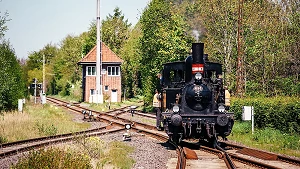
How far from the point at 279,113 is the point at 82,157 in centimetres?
1217

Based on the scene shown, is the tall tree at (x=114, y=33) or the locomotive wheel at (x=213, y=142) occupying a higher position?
the tall tree at (x=114, y=33)

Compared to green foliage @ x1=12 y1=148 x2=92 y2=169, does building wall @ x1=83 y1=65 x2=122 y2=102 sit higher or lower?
higher

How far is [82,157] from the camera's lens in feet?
32.4

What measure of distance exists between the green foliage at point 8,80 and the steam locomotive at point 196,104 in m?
18.3

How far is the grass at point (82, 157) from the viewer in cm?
917

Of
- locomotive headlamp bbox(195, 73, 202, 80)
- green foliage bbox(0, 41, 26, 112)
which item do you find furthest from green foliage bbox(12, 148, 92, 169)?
green foliage bbox(0, 41, 26, 112)

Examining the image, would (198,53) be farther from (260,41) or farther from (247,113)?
(260,41)

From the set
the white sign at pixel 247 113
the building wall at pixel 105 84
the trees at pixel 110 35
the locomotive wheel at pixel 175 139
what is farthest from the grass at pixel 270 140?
the trees at pixel 110 35

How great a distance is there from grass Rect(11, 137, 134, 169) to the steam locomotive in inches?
88.4

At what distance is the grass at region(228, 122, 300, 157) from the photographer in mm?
15336

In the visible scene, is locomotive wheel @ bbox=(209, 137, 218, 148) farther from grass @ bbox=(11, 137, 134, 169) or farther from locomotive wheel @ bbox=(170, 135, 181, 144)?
grass @ bbox=(11, 137, 134, 169)

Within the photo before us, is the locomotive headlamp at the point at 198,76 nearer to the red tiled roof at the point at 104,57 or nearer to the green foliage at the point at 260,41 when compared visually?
the green foliage at the point at 260,41

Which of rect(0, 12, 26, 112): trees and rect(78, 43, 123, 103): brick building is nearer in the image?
rect(0, 12, 26, 112): trees

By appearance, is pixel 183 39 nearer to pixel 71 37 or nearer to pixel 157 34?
pixel 157 34
